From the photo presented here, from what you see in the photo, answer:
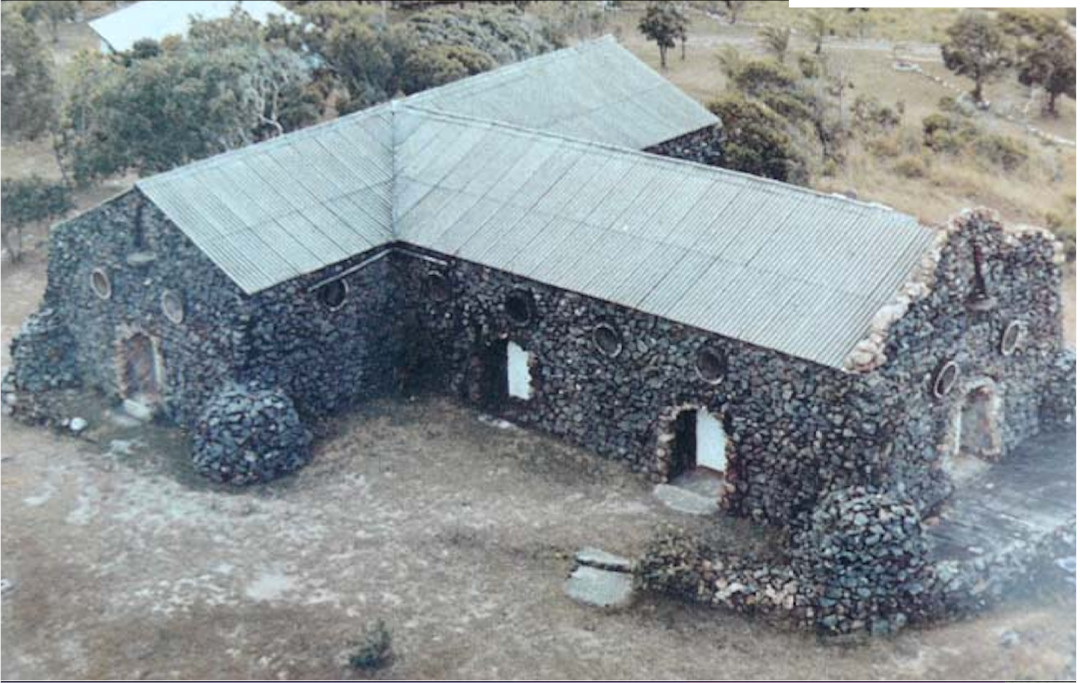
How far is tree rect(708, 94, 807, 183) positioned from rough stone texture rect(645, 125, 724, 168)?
915 millimetres

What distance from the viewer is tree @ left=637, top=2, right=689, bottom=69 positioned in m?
56.9

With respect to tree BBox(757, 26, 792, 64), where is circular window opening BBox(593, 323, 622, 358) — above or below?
below

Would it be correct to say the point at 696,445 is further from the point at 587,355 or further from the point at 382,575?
the point at 382,575

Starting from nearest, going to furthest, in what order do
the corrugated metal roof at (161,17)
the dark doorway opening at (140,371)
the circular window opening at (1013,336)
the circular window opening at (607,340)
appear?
1. the circular window opening at (1013,336)
2. the circular window opening at (607,340)
3. the dark doorway opening at (140,371)
4. the corrugated metal roof at (161,17)

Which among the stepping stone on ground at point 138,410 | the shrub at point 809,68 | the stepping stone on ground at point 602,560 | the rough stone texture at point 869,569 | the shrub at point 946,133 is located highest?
the shrub at point 809,68

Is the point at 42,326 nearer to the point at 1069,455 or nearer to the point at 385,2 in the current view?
the point at 1069,455

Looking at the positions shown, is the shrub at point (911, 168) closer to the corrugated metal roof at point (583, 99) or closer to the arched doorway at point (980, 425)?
the corrugated metal roof at point (583, 99)

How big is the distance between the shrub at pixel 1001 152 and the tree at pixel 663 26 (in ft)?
45.0

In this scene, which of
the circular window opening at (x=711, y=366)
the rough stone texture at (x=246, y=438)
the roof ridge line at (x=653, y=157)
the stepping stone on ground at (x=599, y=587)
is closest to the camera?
the stepping stone on ground at (x=599, y=587)

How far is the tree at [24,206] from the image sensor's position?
1626 inches

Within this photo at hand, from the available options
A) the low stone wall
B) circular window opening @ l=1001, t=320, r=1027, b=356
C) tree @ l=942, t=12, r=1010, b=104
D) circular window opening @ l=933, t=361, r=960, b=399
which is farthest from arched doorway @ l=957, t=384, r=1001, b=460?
tree @ l=942, t=12, r=1010, b=104

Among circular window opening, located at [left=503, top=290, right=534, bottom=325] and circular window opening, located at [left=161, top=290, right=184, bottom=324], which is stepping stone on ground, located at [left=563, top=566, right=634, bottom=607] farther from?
circular window opening, located at [left=161, top=290, right=184, bottom=324]

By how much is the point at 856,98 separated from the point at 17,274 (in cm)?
2813

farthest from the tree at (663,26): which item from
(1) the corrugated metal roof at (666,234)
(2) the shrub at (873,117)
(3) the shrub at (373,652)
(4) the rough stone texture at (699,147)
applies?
(3) the shrub at (373,652)
